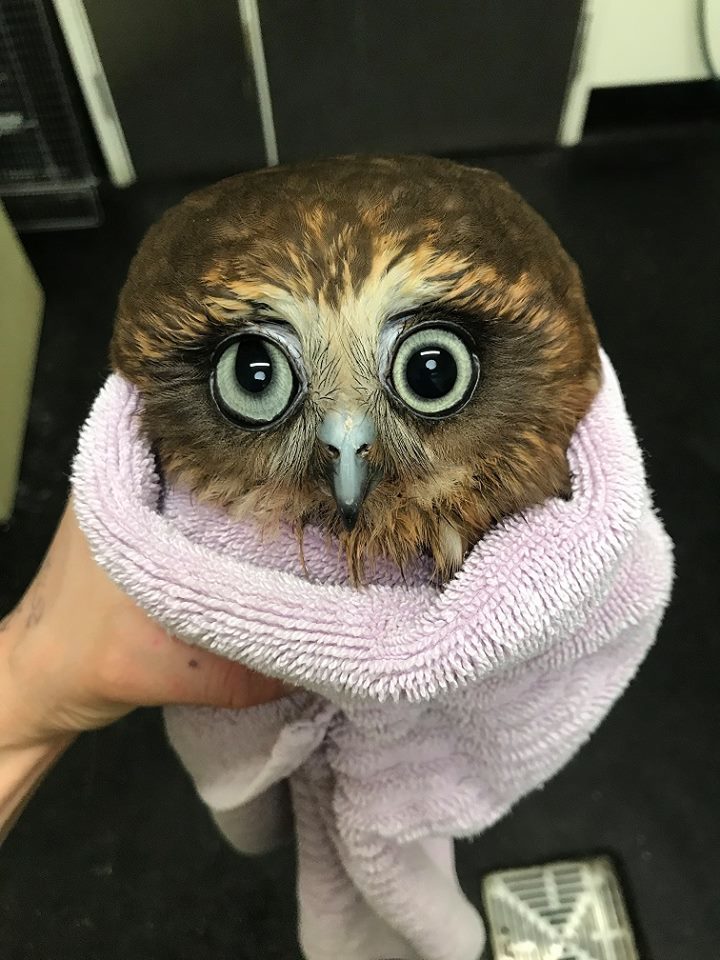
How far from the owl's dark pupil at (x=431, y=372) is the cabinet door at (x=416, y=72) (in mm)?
1138

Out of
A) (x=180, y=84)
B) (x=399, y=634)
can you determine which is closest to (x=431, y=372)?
(x=399, y=634)

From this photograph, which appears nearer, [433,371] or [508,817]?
[433,371]

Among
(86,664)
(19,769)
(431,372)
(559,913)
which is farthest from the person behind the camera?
(559,913)

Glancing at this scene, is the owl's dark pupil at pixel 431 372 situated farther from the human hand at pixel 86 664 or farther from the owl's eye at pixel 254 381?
the human hand at pixel 86 664

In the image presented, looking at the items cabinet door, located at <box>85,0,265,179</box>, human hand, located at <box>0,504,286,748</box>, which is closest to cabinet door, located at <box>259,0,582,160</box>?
cabinet door, located at <box>85,0,265,179</box>

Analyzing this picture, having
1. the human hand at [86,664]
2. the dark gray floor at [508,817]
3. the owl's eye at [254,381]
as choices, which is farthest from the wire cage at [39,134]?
the owl's eye at [254,381]

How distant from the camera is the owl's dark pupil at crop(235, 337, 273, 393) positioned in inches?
13.5

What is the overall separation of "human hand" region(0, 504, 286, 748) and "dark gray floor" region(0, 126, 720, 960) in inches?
16.4

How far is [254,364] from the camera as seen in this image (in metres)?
0.34

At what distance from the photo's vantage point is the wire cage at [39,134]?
122cm

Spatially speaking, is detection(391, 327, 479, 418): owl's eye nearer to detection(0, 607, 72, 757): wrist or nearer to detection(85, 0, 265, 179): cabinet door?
detection(0, 607, 72, 757): wrist

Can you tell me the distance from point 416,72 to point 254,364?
121 cm

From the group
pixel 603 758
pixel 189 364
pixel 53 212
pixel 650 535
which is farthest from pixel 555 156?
pixel 189 364

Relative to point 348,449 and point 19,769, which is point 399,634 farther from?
point 19,769
